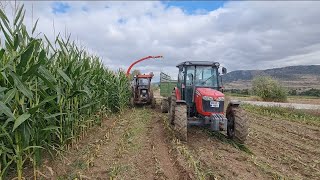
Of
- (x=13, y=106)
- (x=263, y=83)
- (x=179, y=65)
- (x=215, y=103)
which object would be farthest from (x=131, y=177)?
(x=263, y=83)

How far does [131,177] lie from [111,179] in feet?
1.38

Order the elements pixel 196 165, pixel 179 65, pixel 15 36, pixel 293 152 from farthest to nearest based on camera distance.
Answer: pixel 179 65
pixel 293 152
pixel 196 165
pixel 15 36

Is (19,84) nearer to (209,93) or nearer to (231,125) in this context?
(209,93)

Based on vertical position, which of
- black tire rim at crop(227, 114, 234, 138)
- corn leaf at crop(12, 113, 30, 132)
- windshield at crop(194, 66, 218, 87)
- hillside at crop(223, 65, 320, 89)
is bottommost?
black tire rim at crop(227, 114, 234, 138)

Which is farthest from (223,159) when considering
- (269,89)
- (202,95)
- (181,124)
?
(269,89)

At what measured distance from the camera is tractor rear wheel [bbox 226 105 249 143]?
7438 millimetres

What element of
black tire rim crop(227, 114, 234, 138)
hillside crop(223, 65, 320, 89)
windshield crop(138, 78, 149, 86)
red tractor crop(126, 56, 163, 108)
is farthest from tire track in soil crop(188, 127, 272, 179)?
Result: hillside crop(223, 65, 320, 89)

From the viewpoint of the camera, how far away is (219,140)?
7.98 m

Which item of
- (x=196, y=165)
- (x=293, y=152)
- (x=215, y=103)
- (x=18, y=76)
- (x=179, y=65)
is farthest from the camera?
(x=179, y=65)

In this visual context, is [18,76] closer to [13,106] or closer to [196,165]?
[13,106]

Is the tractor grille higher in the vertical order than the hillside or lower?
lower

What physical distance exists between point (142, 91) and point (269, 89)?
19615 millimetres

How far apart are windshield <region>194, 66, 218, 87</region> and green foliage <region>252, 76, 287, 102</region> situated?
25.1m

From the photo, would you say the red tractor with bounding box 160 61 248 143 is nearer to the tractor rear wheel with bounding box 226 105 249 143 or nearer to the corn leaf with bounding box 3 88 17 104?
the tractor rear wheel with bounding box 226 105 249 143
